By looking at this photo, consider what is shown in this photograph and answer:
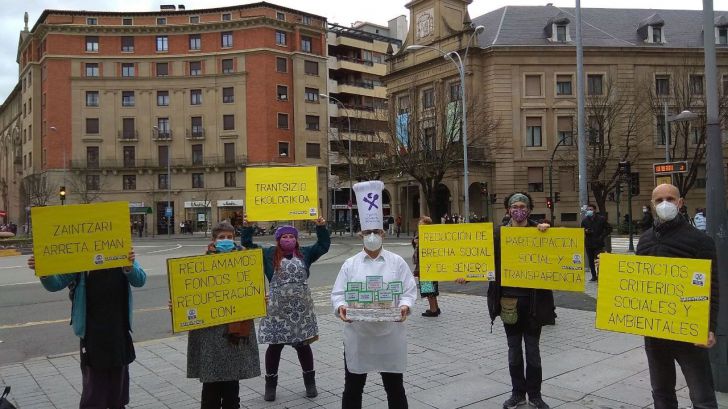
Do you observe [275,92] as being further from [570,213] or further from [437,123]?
[570,213]

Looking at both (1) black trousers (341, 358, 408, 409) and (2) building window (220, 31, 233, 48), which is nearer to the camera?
(1) black trousers (341, 358, 408, 409)

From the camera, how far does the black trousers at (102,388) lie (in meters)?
4.39

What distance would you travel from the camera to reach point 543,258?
539 cm

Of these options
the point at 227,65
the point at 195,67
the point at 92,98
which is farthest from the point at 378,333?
the point at 92,98

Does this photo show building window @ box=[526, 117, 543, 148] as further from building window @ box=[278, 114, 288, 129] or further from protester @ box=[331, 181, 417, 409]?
protester @ box=[331, 181, 417, 409]

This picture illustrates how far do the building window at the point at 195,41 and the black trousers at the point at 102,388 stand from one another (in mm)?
61848

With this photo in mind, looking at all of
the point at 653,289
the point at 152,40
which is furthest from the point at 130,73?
the point at 653,289

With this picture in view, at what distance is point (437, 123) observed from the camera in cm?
3841

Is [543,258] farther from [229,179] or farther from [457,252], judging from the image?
[229,179]

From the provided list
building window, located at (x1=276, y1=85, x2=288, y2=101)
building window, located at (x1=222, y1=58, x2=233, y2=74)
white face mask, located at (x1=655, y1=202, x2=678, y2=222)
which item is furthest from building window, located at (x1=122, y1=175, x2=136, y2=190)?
white face mask, located at (x1=655, y1=202, x2=678, y2=222)

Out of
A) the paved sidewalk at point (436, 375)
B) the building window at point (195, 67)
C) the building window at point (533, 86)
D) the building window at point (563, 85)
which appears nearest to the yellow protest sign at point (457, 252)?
the paved sidewalk at point (436, 375)

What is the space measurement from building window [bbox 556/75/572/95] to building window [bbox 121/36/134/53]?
144 feet

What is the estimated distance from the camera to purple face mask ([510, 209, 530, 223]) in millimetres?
5410

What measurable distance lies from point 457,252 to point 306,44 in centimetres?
6062
